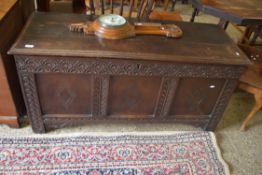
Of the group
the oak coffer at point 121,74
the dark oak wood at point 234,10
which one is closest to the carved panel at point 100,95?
the oak coffer at point 121,74

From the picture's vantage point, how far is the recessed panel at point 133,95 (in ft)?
4.11

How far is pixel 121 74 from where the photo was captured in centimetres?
120

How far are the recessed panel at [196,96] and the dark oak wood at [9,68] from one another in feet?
3.02

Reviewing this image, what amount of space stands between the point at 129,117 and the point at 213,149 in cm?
57

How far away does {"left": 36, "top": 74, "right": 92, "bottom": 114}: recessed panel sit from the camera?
1.20 meters

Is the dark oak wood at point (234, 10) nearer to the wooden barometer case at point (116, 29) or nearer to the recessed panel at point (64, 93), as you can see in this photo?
the wooden barometer case at point (116, 29)

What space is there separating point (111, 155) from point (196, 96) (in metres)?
0.61

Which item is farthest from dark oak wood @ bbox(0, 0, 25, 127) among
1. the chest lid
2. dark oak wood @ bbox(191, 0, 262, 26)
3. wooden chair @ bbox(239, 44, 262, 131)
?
wooden chair @ bbox(239, 44, 262, 131)

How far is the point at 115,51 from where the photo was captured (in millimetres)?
1117

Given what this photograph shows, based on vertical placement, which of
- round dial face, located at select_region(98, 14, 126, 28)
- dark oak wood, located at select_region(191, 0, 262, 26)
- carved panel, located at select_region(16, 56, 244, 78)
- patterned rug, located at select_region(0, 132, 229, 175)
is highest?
dark oak wood, located at select_region(191, 0, 262, 26)

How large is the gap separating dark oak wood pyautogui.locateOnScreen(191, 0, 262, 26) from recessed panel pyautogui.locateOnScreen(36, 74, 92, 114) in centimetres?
89

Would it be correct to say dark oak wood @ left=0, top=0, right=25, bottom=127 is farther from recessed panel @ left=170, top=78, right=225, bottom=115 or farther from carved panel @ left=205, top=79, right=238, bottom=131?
carved panel @ left=205, top=79, right=238, bottom=131

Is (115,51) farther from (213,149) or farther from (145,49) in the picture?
(213,149)

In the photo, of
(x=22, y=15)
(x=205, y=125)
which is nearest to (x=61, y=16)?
(x=22, y=15)
